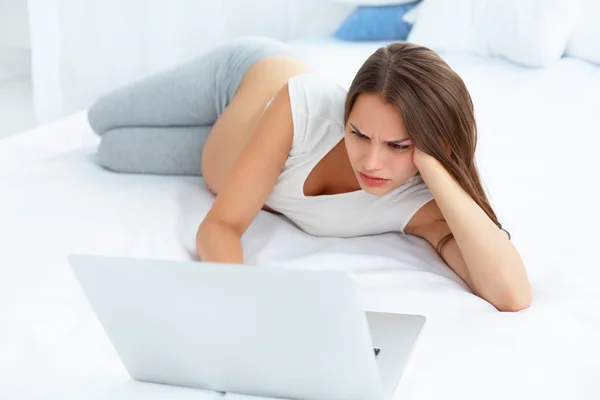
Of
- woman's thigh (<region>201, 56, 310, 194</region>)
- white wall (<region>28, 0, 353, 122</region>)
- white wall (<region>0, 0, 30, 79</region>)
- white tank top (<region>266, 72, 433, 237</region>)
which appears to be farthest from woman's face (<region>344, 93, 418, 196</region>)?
white wall (<region>0, 0, 30, 79</region>)

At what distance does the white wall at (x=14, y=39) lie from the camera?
3.31 metres

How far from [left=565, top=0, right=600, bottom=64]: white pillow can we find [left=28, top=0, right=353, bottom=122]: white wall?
1.25m

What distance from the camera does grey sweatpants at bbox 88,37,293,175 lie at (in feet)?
6.95

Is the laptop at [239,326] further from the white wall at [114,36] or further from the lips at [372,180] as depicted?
the white wall at [114,36]

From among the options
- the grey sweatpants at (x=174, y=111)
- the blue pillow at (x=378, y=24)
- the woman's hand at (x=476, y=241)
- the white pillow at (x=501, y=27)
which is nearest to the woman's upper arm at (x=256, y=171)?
the woman's hand at (x=476, y=241)

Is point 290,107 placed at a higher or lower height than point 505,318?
higher

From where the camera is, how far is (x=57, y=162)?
2156 millimetres

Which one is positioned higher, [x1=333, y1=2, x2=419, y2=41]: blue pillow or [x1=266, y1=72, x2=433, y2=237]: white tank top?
[x1=266, y1=72, x2=433, y2=237]: white tank top

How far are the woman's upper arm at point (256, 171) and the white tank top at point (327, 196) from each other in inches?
1.0

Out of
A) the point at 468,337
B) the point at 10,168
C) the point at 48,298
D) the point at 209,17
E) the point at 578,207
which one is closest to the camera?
the point at 468,337

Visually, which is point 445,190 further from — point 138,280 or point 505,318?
point 138,280

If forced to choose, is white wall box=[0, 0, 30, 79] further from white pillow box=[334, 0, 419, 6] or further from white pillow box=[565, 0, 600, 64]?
white pillow box=[565, 0, 600, 64]

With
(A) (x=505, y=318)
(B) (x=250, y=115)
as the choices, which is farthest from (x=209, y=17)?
(A) (x=505, y=318)

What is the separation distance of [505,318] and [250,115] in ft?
2.65
